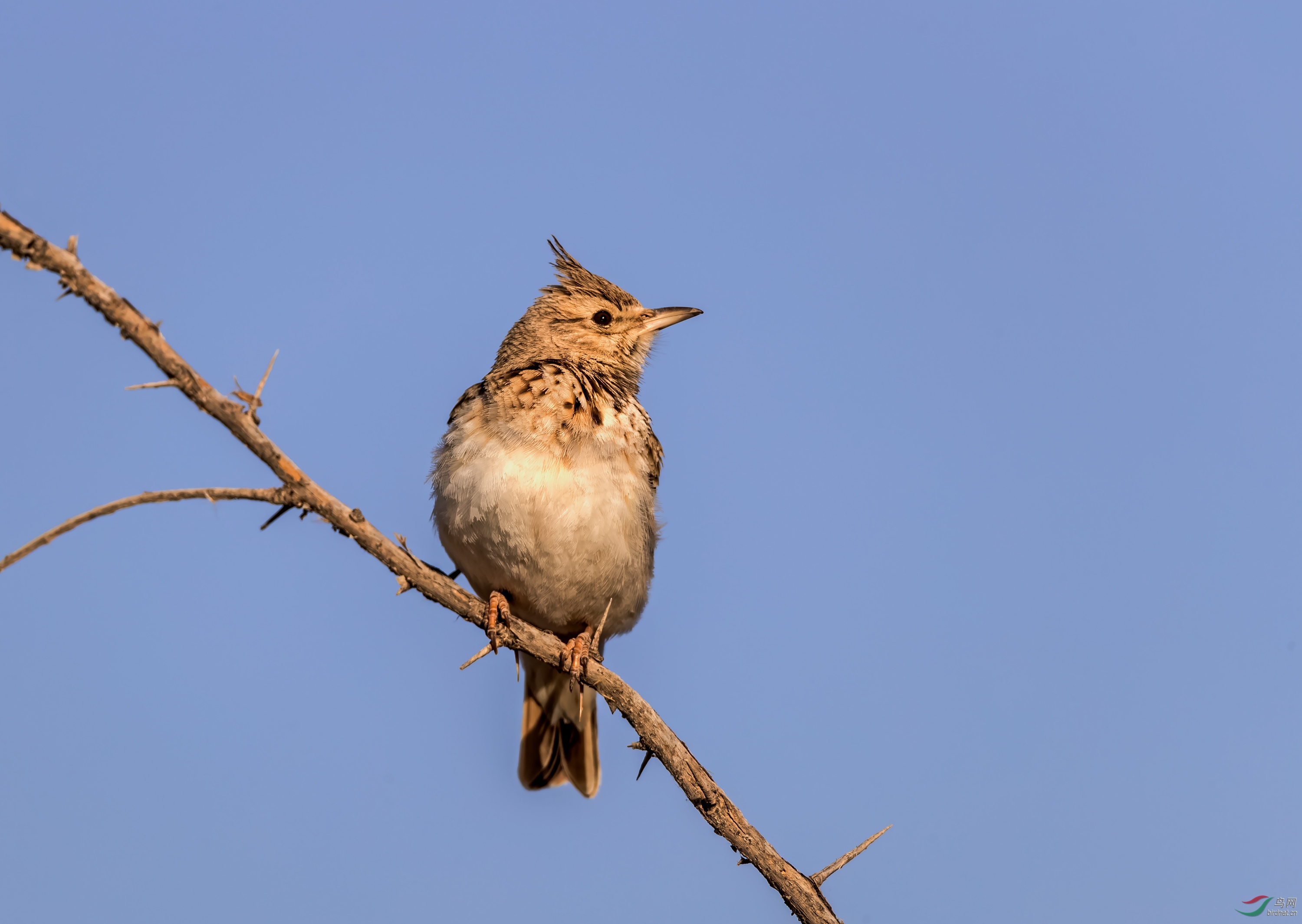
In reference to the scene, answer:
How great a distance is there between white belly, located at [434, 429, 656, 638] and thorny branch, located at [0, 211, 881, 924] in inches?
22.1

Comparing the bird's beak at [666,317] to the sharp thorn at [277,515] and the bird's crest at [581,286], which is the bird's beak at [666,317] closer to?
the bird's crest at [581,286]

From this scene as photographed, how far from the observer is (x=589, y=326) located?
7211mm

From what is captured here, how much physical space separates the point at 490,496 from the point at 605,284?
102 inches

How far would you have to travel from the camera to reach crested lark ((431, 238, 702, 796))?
17.8 feet

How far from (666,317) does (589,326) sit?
533 mm

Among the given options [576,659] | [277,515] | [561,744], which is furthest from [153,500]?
[561,744]

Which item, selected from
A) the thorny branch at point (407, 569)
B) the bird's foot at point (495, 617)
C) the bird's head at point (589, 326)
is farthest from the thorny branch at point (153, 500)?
the bird's head at point (589, 326)

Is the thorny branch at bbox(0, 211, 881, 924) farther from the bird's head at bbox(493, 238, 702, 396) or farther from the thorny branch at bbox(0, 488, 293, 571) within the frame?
the bird's head at bbox(493, 238, 702, 396)

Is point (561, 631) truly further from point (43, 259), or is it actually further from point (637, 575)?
point (43, 259)

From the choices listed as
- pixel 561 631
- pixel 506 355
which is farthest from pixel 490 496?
pixel 506 355

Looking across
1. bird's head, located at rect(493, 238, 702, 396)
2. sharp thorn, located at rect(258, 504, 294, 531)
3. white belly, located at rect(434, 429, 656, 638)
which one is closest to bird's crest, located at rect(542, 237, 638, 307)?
bird's head, located at rect(493, 238, 702, 396)

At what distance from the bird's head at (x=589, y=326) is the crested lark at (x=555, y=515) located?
72mm

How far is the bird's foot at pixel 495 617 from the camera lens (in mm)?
4684

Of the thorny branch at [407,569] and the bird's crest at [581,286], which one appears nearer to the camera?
the thorny branch at [407,569]
